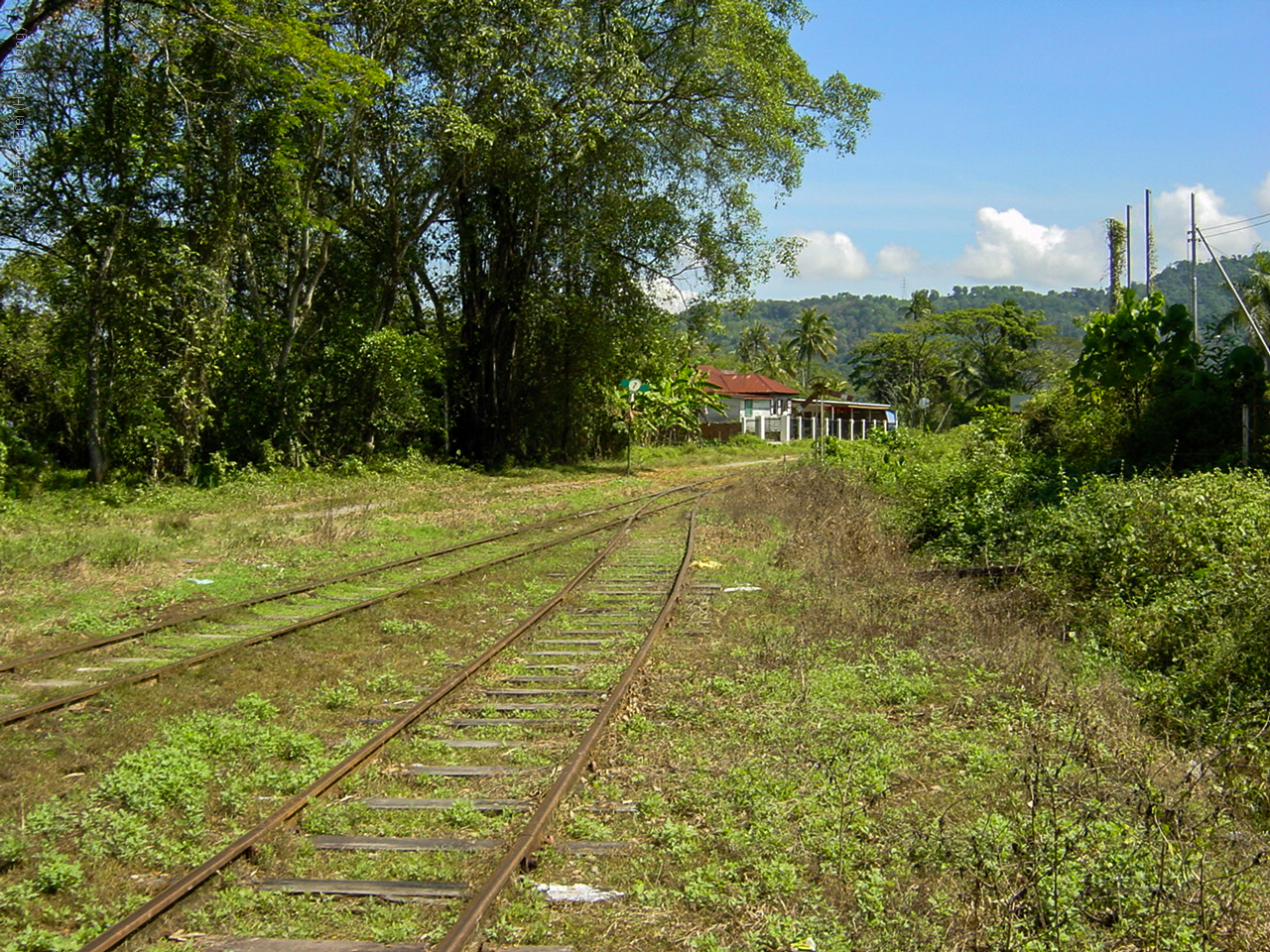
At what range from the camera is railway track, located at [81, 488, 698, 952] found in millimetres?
4711

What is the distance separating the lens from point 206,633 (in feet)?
33.9

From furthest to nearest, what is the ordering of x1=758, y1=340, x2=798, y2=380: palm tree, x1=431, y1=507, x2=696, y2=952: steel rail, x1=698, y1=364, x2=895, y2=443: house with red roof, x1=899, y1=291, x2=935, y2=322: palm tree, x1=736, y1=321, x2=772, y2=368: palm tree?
x1=736, y1=321, x2=772, y2=368: palm tree < x1=758, y1=340, x2=798, y2=380: palm tree < x1=899, y1=291, x2=935, y2=322: palm tree < x1=698, y1=364, x2=895, y2=443: house with red roof < x1=431, y1=507, x2=696, y2=952: steel rail

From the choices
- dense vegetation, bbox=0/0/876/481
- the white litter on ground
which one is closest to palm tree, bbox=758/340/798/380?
dense vegetation, bbox=0/0/876/481

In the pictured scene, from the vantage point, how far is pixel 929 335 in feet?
248

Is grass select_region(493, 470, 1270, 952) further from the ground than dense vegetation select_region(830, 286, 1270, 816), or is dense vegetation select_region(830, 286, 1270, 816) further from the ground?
dense vegetation select_region(830, 286, 1270, 816)

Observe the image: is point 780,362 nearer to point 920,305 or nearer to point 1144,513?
point 920,305

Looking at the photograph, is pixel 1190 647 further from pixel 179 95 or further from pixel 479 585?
pixel 179 95

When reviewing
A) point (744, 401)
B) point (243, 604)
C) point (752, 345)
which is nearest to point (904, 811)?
point (243, 604)

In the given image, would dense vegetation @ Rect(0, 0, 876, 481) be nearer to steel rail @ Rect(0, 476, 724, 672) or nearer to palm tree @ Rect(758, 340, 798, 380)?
steel rail @ Rect(0, 476, 724, 672)

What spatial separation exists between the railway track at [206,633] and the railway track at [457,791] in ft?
7.60

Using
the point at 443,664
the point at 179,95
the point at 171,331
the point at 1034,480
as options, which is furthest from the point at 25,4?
the point at 1034,480

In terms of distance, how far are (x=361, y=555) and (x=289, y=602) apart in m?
3.83

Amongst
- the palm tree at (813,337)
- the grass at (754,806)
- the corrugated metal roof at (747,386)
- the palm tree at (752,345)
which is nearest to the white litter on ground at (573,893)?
the grass at (754,806)

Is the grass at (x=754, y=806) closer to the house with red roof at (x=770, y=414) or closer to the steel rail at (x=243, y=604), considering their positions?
the steel rail at (x=243, y=604)
